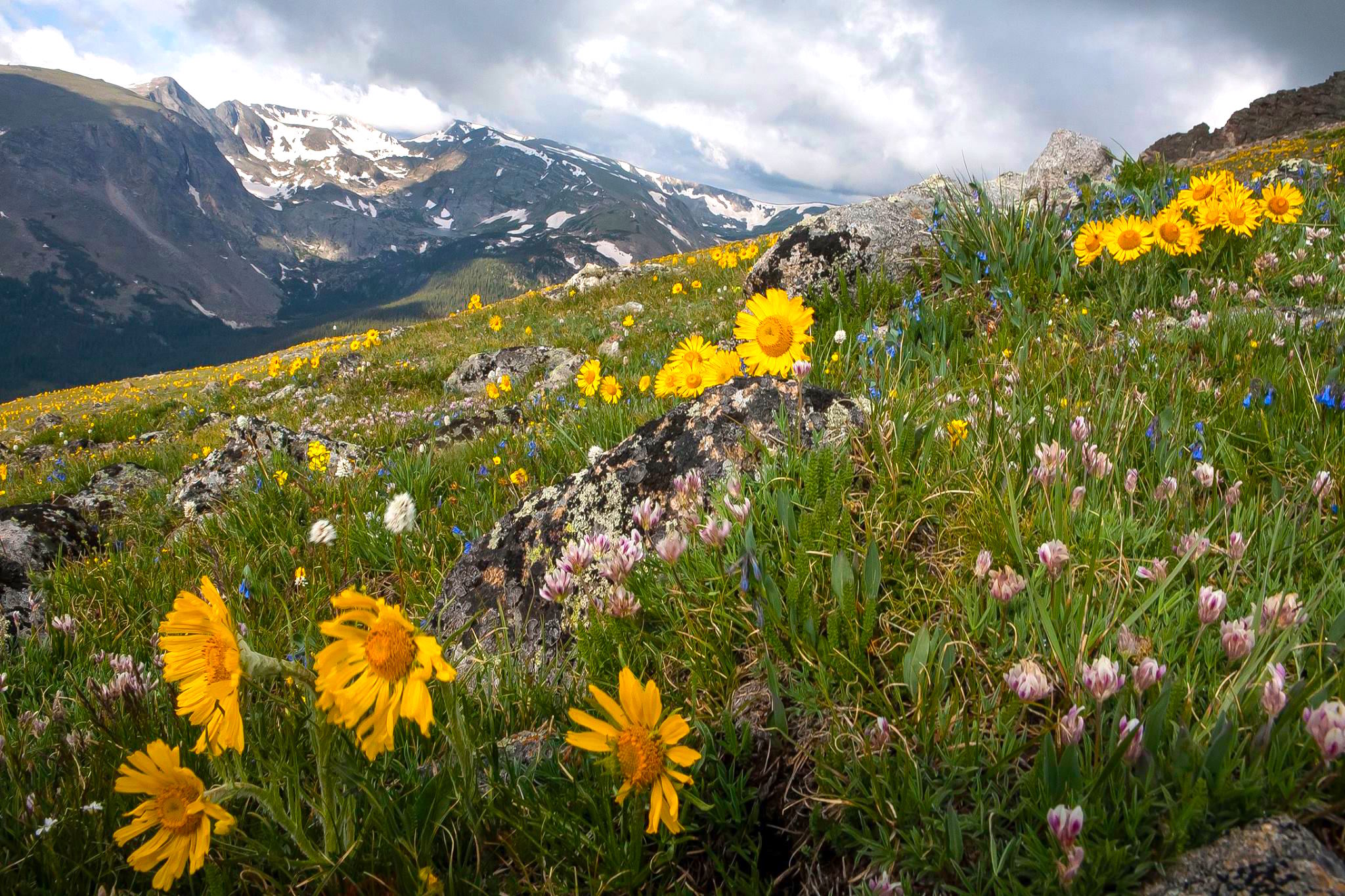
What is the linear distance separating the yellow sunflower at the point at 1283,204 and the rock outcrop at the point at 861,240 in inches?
64.7

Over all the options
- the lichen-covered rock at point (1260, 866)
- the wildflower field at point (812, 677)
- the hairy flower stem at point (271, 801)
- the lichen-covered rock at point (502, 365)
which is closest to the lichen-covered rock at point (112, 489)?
the wildflower field at point (812, 677)

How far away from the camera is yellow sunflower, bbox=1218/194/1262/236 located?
16.4 ft

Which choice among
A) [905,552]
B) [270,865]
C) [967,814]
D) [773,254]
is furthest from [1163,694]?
[773,254]

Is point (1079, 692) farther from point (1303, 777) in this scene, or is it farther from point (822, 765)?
point (822, 765)

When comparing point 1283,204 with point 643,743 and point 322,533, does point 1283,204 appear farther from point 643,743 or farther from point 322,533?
point 322,533

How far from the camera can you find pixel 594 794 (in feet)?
5.64

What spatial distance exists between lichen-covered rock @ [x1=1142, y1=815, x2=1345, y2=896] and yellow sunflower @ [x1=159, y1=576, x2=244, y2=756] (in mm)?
2073

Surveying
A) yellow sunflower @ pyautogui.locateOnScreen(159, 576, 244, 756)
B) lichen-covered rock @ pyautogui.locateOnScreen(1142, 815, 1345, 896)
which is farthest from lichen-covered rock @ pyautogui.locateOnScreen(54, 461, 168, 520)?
lichen-covered rock @ pyautogui.locateOnScreen(1142, 815, 1345, 896)

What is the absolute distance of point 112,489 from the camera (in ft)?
25.5

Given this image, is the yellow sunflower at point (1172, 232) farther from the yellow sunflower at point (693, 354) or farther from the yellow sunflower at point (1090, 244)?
the yellow sunflower at point (693, 354)

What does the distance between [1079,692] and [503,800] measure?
1.54m

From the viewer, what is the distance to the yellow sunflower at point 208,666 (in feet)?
4.89

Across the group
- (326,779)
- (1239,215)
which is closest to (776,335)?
(326,779)

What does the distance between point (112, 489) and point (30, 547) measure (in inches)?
153
